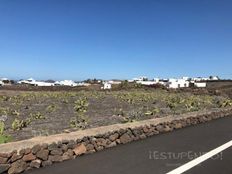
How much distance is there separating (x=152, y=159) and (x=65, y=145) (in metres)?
2.07

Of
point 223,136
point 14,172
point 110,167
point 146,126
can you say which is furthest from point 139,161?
point 223,136

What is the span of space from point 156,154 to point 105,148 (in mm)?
1482

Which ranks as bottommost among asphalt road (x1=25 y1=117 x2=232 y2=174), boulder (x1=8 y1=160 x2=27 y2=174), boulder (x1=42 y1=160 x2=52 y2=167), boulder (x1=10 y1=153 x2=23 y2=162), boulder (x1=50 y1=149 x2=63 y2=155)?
asphalt road (x1=25 y1=117 x2=232 y2=174)

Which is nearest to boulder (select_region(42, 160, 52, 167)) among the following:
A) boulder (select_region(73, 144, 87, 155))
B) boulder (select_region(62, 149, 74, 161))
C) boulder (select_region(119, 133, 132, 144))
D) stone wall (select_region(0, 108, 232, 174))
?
stone wall (select_region(0, 108, 232, 174))

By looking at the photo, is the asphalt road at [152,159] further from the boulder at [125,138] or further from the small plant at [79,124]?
the small plant at [79,124]

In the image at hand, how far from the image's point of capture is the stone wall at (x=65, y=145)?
320 inches

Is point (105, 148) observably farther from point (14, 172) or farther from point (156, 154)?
point (14, 172)

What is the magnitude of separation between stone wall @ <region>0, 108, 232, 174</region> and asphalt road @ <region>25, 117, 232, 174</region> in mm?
230

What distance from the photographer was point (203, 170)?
29.0 ft

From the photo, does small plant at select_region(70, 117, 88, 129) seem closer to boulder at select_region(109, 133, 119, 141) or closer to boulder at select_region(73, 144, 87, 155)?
boulder at select_region(109, 133, 119, 141)

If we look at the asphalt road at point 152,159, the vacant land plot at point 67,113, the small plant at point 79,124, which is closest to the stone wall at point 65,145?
the asphalt road at point 152,159

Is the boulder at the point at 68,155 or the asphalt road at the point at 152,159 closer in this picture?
the asphalt road at the point at 152,159

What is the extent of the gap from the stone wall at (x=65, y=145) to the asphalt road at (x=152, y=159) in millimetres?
230

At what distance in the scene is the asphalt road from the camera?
8.66 metres
